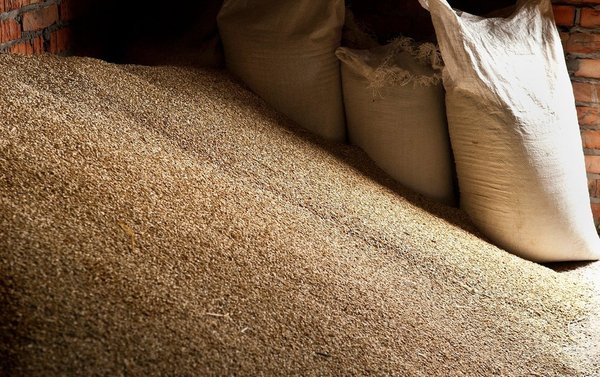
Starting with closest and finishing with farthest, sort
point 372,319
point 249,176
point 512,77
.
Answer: point 372,319, point 249,176, point 512,77

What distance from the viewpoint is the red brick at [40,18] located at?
2.30 meters

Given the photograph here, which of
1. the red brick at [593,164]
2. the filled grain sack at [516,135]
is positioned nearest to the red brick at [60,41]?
the filled grain sack at [516,135]

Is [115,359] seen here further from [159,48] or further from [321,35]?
[159,48]

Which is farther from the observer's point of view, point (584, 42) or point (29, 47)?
point (584, 42)

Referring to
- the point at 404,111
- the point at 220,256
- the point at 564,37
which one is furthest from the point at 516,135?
the point at 220,256

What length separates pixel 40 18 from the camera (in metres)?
2.37

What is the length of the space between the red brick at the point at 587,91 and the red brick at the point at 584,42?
0.12 meters

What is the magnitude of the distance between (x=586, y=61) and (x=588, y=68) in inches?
1.0

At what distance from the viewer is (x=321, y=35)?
2.46m

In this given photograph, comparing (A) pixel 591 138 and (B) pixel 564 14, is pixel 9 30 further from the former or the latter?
(A) pixel 591 138

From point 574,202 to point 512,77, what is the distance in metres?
0.43

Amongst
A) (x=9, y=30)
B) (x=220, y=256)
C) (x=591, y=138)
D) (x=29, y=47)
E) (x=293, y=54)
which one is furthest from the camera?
(x=591, y=138)

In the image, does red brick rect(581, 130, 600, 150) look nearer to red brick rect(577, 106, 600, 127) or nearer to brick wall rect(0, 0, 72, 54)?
red brick rect(577, 106, 600, 127)

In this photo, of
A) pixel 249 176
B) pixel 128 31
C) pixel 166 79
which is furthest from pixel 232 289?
pixel 128 31
